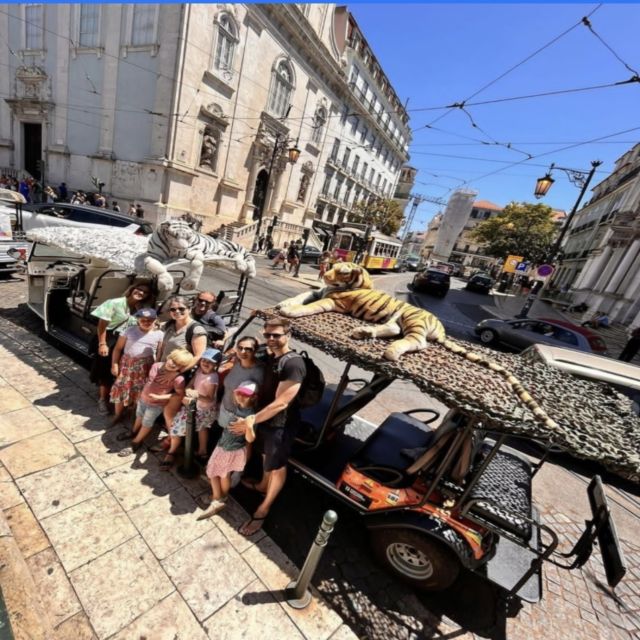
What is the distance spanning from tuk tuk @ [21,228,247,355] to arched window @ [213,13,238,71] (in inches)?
837

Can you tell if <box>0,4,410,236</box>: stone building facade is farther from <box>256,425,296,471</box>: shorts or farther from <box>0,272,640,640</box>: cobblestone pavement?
<box>0,272,640,640</box>: cobblestone pavement

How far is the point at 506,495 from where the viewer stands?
307 centimetres

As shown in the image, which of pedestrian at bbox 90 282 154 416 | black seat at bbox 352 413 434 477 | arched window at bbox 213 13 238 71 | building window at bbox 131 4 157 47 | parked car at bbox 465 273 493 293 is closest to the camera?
black seat at bbox 352 413 434 477

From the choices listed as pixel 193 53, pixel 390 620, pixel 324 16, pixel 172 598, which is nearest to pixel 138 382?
pixel 172 598

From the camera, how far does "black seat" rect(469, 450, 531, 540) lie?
265cm

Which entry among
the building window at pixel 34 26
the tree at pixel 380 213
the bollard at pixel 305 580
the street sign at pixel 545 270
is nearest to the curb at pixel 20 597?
the bollard at pixel 305 580

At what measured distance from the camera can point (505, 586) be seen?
2650 mm

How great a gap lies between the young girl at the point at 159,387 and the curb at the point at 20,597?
4.48ft

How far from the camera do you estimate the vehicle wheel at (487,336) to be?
10867mm

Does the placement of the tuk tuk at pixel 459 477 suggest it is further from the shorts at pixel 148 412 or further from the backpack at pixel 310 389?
the shorts at pixel 148 412

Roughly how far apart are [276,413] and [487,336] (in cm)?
1026

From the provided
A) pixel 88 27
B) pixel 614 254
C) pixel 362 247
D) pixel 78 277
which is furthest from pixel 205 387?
pixel 88 27

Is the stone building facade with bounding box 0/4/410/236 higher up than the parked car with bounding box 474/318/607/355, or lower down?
higher up

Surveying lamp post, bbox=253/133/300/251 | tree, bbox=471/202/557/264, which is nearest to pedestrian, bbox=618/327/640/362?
lamp post, bbox=253/133/300/251
